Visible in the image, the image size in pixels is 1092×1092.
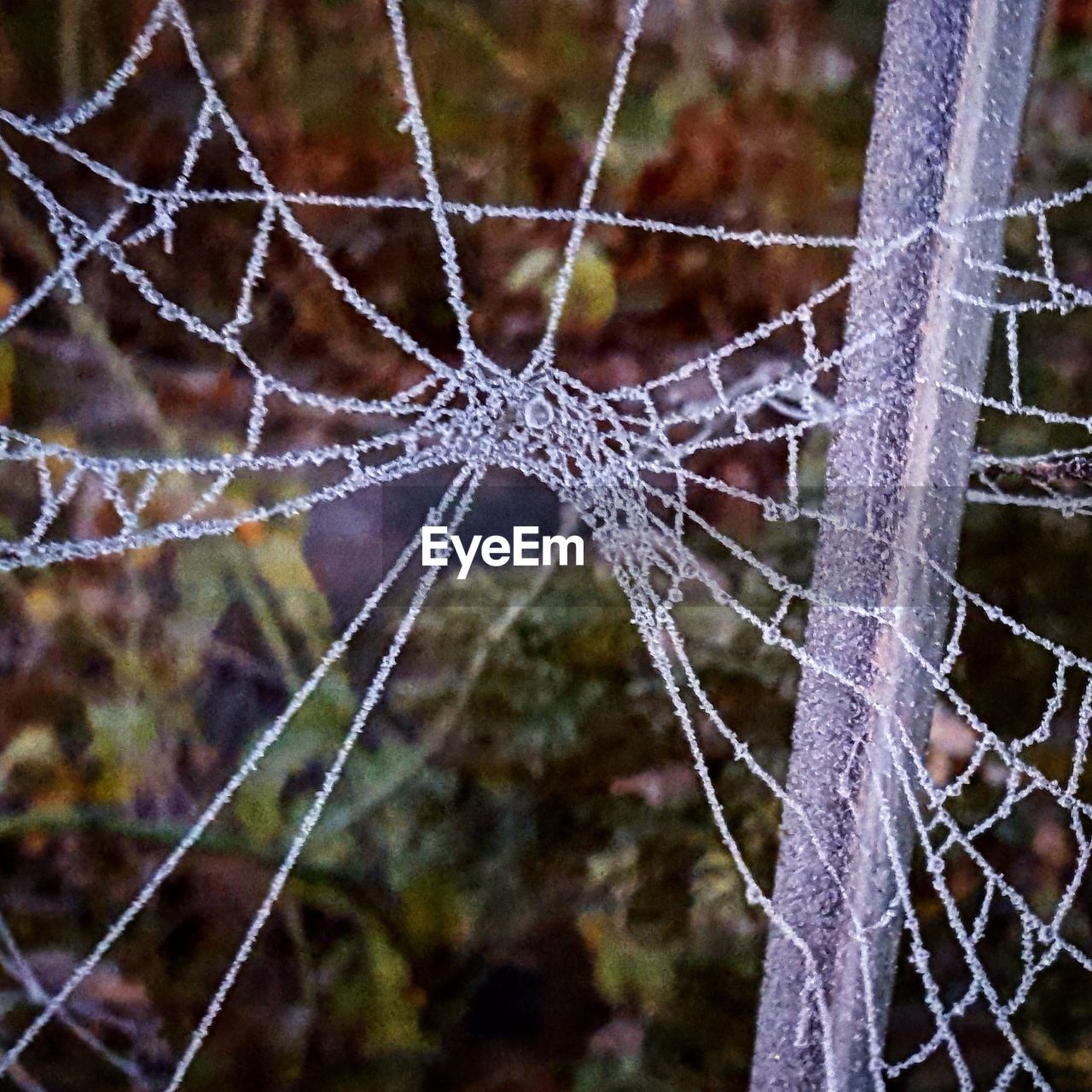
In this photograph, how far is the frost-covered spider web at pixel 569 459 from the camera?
582 millimetres

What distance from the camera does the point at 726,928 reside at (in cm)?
71

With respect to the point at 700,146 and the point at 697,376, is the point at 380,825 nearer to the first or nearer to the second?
the point at 697,376

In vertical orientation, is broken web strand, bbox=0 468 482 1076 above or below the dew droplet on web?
below

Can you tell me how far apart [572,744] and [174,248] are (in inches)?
16.8

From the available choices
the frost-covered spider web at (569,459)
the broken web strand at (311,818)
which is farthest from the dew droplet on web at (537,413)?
the broken web strand at (311,818)

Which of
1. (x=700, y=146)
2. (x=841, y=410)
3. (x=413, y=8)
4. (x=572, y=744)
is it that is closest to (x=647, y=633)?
(x=572, y=744)

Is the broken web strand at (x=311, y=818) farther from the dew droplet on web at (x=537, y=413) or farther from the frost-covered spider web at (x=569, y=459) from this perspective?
the dew droplet on web at (x=537, y=413)

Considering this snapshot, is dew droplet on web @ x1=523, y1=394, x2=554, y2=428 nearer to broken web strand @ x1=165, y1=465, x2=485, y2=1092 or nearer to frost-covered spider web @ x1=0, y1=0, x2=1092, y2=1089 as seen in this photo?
frost-covered spider web @ x1=0, y1=0, x2=1092, y2=1089

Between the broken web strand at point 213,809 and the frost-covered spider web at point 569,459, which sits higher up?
the frost-covered spider web at point 569,459

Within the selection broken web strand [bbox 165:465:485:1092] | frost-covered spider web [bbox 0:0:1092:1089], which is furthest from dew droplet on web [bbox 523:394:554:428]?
broken web strand [bbox 165:465:485:1092]

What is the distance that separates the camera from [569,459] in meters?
0.61

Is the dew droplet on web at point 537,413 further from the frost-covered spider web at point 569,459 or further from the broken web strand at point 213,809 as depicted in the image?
the broken web strand at point 213,809

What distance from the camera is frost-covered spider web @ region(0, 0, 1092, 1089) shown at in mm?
582

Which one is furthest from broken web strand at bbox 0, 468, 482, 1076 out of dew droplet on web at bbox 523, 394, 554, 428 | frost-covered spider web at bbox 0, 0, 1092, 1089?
dew droplet on web at bbox 523, 394, 554, 428
